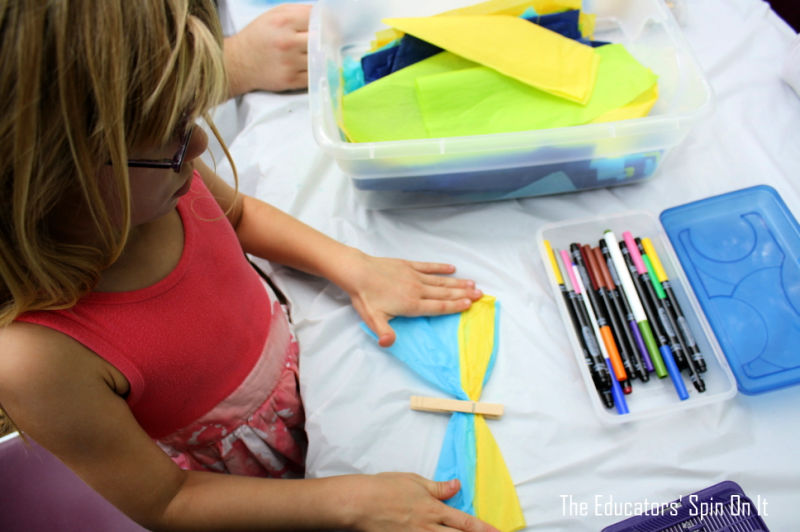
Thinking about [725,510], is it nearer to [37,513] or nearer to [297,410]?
[297,410]

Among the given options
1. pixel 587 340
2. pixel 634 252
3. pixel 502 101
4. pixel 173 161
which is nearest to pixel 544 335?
pixel 587 340

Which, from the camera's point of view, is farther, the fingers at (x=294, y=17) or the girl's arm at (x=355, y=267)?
the fingers at (x=294, y=17)

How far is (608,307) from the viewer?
0.56m

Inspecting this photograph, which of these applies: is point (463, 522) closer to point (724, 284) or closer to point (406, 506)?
point (406, 506)

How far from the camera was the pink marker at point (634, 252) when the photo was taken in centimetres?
58

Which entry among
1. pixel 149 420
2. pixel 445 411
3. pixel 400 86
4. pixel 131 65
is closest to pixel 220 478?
pixel 149 420

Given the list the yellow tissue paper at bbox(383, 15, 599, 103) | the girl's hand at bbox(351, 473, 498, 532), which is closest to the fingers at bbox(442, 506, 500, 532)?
the girl's hand at bbox(351, 473, 498, 532)

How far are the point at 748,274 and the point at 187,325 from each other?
22.6 inches

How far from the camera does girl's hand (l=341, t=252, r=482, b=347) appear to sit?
57cm

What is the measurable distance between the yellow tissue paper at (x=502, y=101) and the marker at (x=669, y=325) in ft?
0.59

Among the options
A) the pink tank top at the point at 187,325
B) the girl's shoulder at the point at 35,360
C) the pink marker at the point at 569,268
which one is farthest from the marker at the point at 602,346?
the girl's shoulder at the point at 35,360

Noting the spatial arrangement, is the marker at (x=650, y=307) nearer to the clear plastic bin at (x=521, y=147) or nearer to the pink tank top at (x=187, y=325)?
the clear plastic bin at (x=521, y=147)

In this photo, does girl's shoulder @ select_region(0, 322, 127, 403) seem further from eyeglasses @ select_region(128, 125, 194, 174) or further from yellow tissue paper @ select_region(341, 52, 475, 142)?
yellow tissue paper @ select_region(341, 52, 475, 142)

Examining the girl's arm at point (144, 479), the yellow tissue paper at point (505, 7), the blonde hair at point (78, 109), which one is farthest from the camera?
the yellow tissue paper at point (505, 7)
